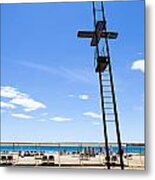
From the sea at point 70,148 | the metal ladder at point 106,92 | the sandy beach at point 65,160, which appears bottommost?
the sandy beach at point 65,160

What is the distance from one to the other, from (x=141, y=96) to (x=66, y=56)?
0.38m

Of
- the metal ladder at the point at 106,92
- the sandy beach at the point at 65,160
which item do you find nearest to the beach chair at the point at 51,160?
the sandy beach at the point at 65,160

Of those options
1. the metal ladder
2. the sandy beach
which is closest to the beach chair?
the sandy beach

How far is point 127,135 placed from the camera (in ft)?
6.98

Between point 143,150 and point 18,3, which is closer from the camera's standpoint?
point 143,150

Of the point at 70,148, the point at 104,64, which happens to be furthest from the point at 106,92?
the point at 70,148

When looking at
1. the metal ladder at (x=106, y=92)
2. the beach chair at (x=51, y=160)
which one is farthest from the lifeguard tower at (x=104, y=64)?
the beach chair at (x=51, y=160)

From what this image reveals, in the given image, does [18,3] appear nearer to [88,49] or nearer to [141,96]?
[88,49]

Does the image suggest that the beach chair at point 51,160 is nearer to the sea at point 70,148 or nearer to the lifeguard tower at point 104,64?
the sea at point 70,148

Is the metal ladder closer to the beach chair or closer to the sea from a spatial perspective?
the sea

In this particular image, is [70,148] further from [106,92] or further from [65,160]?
[106,92]

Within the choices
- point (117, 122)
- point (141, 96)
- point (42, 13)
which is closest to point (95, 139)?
point (117, 122)

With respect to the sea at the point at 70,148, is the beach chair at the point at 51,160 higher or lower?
lower

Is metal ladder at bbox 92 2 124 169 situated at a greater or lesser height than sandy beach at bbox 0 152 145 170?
greater
